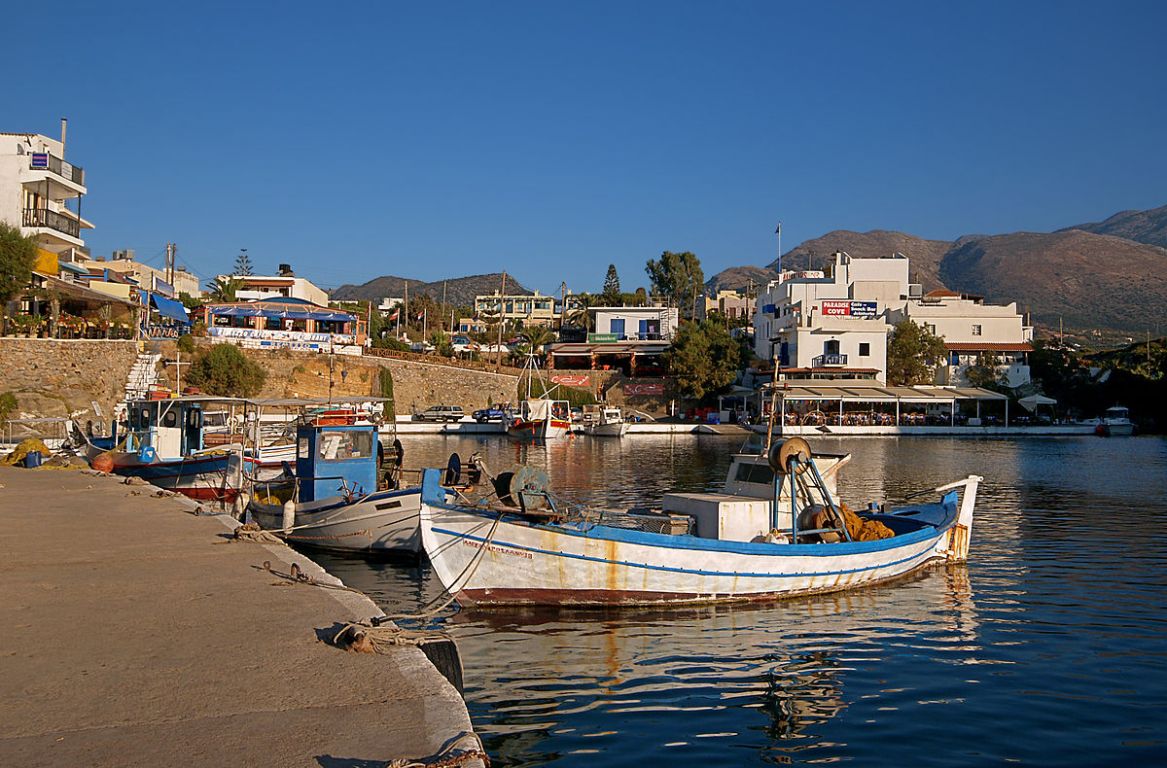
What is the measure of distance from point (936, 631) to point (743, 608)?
2.74m

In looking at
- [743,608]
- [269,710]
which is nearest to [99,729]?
[269,710]

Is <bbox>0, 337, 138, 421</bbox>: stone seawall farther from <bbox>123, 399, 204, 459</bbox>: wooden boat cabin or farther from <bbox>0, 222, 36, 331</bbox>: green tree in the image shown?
<bbox>123, 399, 204, 459</bbox>: wooden boat cabin

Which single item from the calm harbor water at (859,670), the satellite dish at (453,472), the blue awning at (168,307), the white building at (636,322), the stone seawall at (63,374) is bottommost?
the calm harbor water at (859,670)

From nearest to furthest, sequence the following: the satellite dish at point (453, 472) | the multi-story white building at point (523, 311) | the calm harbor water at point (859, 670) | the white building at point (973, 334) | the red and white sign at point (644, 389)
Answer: the calm harbor water at point (859, 670) < the satellite dish at point (453, 472) < the white building at point (973, 334) < the red and white sign at point (644, 389) < the multi-story white building at point (523, 311)

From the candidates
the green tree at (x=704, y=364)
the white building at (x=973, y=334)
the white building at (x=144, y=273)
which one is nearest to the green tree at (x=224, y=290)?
the white building at (x=144, y=273)

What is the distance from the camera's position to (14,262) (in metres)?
42.0

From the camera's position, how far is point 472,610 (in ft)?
44.4

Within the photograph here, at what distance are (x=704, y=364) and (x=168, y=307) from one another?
40.0 m

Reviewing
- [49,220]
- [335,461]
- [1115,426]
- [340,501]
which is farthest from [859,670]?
[1115,426]

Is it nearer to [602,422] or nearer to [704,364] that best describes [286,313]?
[602,422]

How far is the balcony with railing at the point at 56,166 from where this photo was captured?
170 ft

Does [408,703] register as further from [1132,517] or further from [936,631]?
[1132,517]

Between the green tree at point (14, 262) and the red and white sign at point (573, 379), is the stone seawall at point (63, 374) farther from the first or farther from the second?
the red and white sign at point (573, 379)

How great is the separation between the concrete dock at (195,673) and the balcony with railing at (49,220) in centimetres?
4748
